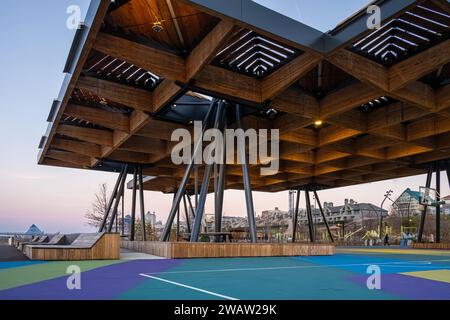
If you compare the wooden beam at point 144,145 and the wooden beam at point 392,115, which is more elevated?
the wooden beam at point 392,115

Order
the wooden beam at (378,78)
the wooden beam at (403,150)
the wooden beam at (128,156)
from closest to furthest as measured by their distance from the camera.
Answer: the wooden beam at (378,78) < the wooden beam at (403,150) < the wooden beam at (128,156)

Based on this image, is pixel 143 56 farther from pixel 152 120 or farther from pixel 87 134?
pixel 87 134

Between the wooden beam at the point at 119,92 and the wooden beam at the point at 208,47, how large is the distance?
Result: 3.87 m

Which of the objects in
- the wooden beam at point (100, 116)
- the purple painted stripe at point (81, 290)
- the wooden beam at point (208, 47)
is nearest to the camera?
the purple painted stripe at point (81, 290)

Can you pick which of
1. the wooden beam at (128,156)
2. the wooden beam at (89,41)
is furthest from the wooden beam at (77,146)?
the wooden beam at (89,41)

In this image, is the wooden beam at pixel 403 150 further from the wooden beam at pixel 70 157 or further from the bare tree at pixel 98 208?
the bare tree at pixel 98 208

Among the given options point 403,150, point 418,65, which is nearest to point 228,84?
point 418,65

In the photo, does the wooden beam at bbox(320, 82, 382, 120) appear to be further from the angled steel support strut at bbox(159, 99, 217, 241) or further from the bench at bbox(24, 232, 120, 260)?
the bench at bbox(24, 232, 120, 260)

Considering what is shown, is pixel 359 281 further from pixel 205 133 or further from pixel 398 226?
pixel 398 226

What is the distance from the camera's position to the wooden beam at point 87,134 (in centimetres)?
2048

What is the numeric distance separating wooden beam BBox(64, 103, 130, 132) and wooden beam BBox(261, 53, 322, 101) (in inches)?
299

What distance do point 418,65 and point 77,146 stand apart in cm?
1905
